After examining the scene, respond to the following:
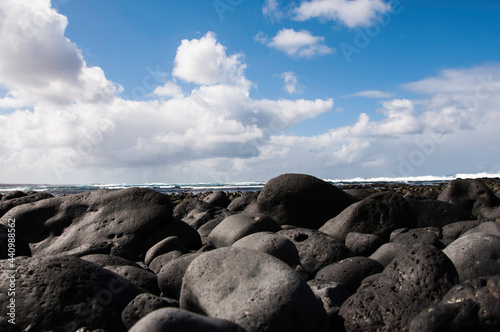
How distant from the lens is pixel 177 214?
1149 cm

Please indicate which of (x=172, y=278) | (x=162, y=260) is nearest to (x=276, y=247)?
(x=172, y=278)

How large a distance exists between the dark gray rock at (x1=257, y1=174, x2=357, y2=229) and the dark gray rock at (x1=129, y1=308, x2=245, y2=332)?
7.25m

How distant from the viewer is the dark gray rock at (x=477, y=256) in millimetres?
4242

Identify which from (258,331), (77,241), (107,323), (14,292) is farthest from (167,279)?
(77,241)

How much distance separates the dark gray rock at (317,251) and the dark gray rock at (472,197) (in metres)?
5.95

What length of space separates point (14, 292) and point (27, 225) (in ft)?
16.8

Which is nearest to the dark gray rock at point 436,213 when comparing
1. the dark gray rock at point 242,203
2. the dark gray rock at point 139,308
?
the dark gray rock at point 242,203

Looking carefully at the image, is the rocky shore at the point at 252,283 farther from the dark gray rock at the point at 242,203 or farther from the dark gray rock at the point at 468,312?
the dark gray rock at the point at 242,203

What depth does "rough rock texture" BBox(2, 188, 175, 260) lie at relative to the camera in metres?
7.53

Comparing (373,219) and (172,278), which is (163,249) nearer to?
(172,278)

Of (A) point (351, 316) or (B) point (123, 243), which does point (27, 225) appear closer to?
(B) point (123, 243)

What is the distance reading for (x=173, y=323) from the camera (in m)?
2.42

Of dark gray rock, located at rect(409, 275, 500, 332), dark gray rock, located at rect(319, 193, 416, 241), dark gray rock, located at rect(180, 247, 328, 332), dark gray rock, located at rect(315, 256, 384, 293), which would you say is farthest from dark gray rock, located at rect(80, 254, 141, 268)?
dark gray rock, located at rect(319, 193, 416, 241)

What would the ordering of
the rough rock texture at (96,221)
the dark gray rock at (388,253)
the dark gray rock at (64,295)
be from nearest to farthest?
the dark gray rock at (64,295) → the dark gray rock at (388,253) → the rough rock texture at (96,221)
